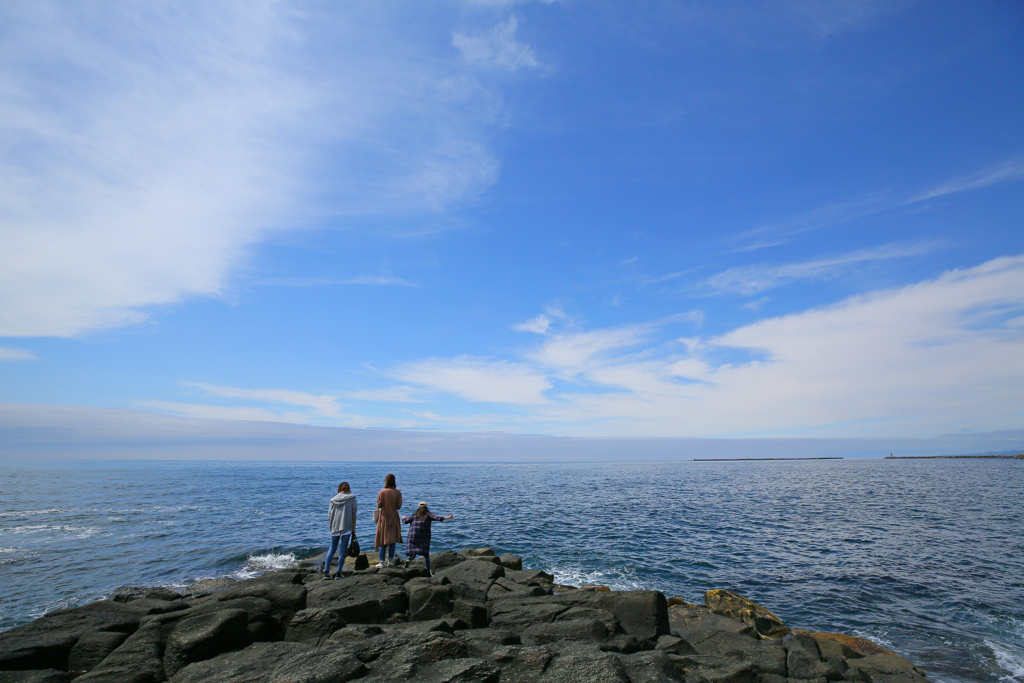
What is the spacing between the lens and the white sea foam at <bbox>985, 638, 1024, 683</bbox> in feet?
39.0

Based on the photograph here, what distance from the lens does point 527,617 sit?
10.8 meters

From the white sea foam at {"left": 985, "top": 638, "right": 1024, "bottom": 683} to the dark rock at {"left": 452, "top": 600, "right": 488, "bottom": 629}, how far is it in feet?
43.6

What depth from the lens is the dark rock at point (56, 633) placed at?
27.6 feet

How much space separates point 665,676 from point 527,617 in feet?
13.9

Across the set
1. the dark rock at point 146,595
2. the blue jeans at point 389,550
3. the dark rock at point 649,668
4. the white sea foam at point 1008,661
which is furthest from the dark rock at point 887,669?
the dark rock at point 146,595

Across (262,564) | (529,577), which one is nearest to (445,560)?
(529,577)

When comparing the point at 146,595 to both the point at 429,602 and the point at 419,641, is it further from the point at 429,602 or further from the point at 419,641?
the point at 419,641

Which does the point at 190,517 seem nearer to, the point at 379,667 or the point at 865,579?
the point at 379,667

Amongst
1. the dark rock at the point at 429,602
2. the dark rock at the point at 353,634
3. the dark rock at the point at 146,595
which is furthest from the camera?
the dark rock at the point at 146,595

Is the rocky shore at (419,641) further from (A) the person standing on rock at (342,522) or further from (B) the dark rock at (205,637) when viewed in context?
(A) the person standing on rock at (342,522)

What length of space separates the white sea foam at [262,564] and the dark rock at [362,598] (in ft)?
35.8

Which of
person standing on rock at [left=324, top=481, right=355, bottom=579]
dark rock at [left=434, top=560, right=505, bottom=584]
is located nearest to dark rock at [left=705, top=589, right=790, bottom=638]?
dark rock at [left=434, top=560, right=505, bottom=584]

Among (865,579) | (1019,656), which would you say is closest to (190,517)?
(865,579)

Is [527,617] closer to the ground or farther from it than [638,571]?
farther from it
